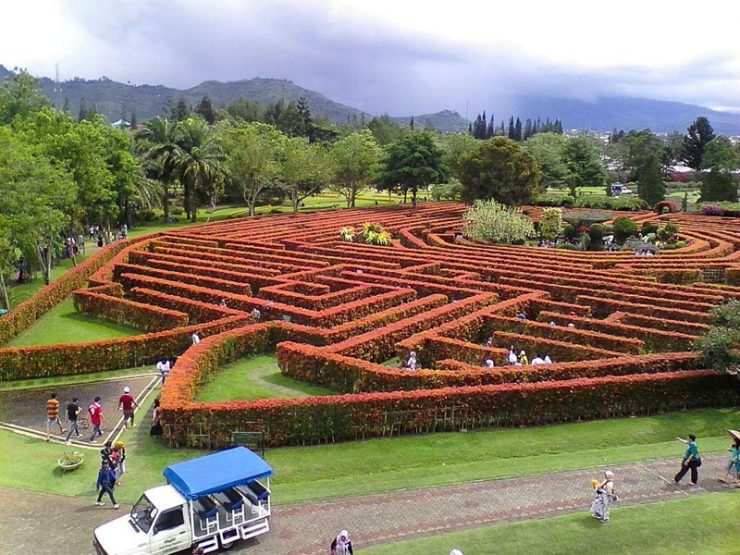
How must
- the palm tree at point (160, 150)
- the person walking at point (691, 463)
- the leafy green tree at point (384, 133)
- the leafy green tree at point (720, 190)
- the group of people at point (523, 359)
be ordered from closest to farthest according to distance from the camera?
1. the person walking at point (691, 463)
2. the group of people at point (523, 359)
3. the palm tree at point (160, 150)
4. the leafy green tree at point (720, 190)
5. the leafy green tree at point (384, 133)

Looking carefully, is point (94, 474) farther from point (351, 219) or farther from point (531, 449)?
point (351, 219)

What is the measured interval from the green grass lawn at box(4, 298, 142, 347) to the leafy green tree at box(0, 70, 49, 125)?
35.2 meters

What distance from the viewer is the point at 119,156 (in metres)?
54.3

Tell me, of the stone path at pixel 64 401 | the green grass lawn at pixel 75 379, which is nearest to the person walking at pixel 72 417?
the stone path at pixel 64 401

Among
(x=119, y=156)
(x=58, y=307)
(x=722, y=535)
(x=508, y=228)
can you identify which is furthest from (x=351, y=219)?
(x=722, y=535)

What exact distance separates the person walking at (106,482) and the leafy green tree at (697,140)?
13952 cm

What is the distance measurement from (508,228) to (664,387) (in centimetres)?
3344

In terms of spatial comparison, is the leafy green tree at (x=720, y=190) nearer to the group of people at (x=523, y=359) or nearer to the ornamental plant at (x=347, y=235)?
the ornamental plant at (x=347, y=235)

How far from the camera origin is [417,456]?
57.8ft

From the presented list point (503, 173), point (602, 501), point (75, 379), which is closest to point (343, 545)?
point (602, 501)

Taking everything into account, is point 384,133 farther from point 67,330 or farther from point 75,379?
point 75,379

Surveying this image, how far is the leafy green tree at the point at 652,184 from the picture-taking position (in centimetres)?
8306

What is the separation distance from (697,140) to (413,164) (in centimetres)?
8759

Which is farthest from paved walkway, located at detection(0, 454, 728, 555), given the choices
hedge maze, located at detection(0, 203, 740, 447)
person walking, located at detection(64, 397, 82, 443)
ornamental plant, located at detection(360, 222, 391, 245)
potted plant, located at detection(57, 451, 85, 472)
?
ornamental plant, located at detection(360, 222, 391, 245)
